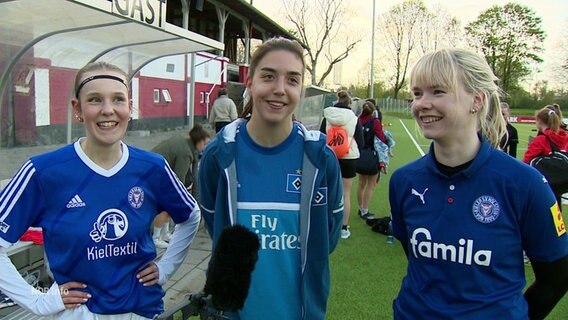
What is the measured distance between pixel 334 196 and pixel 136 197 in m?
0.91

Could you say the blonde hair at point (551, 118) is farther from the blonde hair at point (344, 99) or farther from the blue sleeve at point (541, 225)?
the blue sleeve at point (541, 225)

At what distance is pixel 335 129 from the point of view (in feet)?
22.1

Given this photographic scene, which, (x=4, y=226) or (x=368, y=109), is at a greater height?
(x=368, y=109)

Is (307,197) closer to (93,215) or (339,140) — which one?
(93,215)

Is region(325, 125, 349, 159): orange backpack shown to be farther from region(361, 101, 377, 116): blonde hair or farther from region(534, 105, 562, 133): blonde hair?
region(534, 105, 562, 133): blonde hair

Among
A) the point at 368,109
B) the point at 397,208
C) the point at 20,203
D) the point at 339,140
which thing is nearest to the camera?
the point at 20,203

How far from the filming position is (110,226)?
6.36 feet

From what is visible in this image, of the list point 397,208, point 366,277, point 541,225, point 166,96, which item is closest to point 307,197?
point 397,208

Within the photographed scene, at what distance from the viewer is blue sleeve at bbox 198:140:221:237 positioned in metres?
2.09

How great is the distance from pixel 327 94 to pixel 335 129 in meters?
9.28

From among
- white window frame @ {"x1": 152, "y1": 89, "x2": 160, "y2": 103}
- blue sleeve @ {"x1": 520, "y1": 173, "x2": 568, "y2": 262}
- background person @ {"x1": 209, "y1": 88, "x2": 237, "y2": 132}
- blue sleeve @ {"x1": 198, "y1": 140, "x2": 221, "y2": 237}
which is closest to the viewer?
blue sleeve @ {"x1": 520, "y1": 173, "x2": 568, "y2": 262}

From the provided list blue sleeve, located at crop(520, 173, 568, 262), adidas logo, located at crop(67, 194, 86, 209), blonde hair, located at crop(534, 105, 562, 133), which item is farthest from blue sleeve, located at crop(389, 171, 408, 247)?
blonde hair, located at crop(534, 105, 562, 133)

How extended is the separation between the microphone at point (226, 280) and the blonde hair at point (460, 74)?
3.31ft

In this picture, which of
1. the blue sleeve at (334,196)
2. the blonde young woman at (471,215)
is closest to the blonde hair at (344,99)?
the blue sleeve at (334,196)
